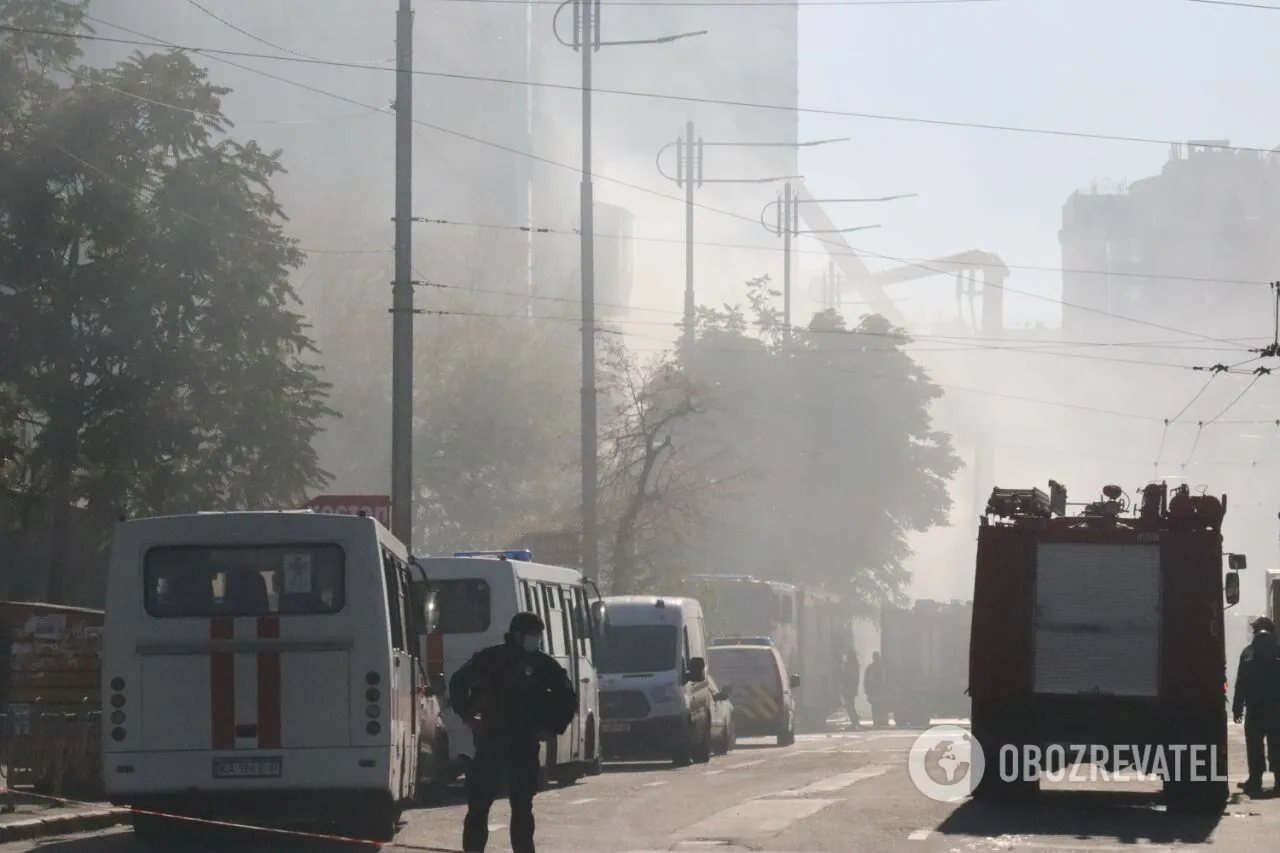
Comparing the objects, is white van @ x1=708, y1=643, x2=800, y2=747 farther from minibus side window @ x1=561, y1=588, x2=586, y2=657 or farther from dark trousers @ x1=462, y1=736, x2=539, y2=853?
dark trousers @ x1=462, y1=736, x2=539, y2=853

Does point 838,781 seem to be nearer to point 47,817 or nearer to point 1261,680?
point 1261,680

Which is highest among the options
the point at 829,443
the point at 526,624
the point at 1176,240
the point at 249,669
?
the point at 1176,240

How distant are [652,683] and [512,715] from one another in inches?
691

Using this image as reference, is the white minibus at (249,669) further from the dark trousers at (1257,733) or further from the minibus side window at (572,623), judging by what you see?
the dark trousers at (1257,733)

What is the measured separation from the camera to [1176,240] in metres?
168

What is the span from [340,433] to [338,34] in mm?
47807

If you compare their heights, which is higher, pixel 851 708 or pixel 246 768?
pixel 246 768

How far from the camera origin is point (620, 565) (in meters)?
45.5

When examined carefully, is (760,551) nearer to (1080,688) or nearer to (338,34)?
(338,34)

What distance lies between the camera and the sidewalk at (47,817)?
16.0 metres

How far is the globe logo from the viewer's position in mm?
19891

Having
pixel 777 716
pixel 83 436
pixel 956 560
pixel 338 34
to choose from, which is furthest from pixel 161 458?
pixel 956 560

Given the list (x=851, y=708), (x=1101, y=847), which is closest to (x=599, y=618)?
(x=1101, y=847)

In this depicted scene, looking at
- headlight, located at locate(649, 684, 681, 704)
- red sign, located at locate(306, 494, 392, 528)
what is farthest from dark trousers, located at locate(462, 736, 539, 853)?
headlight, located at locate(649, 684, 681, 704)
